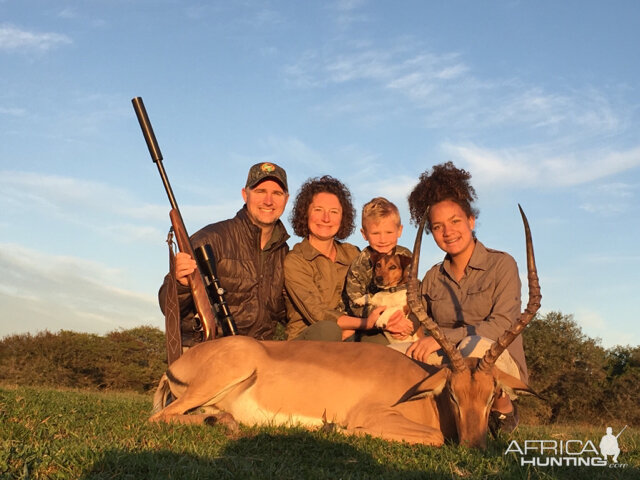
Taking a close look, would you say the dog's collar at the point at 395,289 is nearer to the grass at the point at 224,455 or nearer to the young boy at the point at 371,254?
the young boy at the point at 371,254

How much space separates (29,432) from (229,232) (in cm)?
393

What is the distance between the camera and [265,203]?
896cm

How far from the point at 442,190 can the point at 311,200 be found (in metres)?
1.99

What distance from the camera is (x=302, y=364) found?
263 inches

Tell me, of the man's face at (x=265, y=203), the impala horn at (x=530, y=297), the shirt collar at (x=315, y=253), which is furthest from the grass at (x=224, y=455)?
the man's face at (x=265, y=203)

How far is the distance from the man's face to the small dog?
1444 millimetres

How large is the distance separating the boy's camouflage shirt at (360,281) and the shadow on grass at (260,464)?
3.30 m

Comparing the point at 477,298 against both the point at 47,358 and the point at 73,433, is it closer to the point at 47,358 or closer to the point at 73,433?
the point at 73,433

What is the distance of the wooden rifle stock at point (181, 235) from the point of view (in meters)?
7.93

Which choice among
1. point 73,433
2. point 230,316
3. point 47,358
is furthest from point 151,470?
point 47,358

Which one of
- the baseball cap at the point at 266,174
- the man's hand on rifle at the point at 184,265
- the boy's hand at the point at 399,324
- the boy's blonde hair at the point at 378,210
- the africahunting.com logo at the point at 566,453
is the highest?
the baseball cap at the point at 266,174

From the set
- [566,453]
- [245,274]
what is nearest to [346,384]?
[566,453]

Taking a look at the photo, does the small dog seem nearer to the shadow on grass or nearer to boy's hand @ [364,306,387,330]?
boy's hand @ [364,306,387,330]

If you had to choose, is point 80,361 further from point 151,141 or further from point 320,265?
point 320,265
